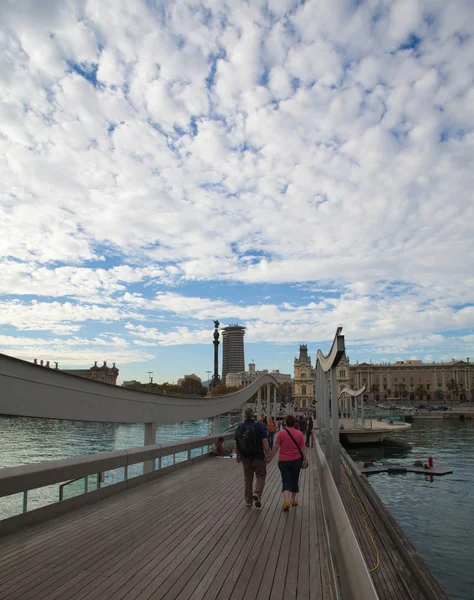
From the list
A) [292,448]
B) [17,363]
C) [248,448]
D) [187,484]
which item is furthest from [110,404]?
[292,448]

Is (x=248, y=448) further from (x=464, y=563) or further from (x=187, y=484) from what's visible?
(x=464, y=563)

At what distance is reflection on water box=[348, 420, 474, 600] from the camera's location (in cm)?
1088

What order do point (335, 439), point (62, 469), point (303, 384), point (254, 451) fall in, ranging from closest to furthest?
point (62, 469), point (254, 451), point (335, 439), point (303, 384)

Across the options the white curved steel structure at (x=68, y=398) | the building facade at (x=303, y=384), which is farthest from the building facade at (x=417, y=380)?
the white curved steel structure at (x=68, y=398)

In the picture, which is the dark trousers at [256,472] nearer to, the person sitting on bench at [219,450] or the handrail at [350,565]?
the handrail at [350,565]

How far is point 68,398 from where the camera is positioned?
8.15 meters

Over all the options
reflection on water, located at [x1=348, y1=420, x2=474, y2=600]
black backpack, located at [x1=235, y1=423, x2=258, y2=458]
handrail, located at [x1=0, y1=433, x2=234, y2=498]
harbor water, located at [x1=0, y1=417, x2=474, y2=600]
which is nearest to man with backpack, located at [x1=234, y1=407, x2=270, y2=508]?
black backpack, located at [x1=235, y1=423, x2=258, y2=458]

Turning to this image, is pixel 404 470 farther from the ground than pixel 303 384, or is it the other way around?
pixel 303 384

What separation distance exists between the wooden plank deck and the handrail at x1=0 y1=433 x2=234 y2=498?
51 centimetres

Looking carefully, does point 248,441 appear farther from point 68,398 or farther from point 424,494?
point 424,494

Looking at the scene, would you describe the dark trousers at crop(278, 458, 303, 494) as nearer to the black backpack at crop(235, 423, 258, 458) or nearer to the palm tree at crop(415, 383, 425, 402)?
the black backpack at crop(235, 423, 258, 458)

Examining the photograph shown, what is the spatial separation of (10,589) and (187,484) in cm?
559

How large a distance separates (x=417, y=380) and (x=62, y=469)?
15369 centimetres

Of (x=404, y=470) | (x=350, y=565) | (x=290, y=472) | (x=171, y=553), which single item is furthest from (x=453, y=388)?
(x=350, y=565)
